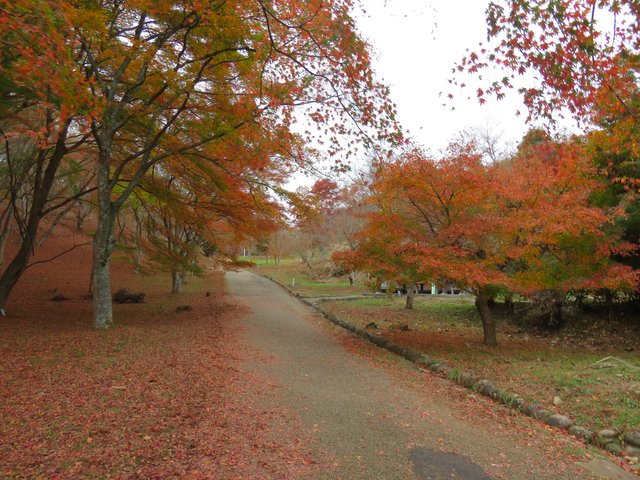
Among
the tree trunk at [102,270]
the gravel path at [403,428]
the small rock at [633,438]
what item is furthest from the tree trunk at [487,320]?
the tree trunk at [102,270]

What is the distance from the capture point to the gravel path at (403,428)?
13.2ft

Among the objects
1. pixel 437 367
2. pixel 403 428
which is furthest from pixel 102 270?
pixel 403 428

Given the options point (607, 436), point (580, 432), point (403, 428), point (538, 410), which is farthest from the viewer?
point (538, 410)

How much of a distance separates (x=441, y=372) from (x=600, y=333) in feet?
28.6

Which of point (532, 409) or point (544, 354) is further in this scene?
point (544, 354)

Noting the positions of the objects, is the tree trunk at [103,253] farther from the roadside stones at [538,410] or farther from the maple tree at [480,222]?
the roadside stones at [538,410]

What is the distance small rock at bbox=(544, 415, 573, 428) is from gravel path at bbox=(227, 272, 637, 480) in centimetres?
28

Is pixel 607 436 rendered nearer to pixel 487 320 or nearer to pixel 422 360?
pixel 422 360

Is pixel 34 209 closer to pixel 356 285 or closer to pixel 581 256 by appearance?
pixel 581 256

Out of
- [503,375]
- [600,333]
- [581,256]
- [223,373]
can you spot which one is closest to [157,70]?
[223,373]

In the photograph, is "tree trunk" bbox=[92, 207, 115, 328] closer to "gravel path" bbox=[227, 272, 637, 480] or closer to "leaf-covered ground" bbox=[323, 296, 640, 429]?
"gravel path" bbox=[227, 272, 637, 480]

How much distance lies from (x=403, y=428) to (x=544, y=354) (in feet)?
24.5

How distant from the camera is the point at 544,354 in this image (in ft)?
35.3

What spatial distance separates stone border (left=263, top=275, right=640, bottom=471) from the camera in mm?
4922
